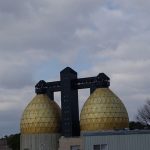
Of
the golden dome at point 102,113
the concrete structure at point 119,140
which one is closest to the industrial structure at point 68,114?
the golden dome at point 102,113

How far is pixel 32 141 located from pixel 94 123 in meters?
9.86

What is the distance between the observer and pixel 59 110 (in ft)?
244

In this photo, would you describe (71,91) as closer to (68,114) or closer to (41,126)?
(68,114)

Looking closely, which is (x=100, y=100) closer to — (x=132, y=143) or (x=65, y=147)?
(x=65, y=147)

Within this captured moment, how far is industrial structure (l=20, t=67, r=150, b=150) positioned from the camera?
68812 millimetres

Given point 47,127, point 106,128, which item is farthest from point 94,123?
point 47,127

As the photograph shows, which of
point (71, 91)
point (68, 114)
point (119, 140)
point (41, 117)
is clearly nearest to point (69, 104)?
point (68, 114)

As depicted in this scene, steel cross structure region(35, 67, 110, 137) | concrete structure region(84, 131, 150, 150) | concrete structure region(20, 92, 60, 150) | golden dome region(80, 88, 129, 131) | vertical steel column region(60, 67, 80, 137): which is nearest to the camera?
concrete structure region(84, 131, 150, 150)

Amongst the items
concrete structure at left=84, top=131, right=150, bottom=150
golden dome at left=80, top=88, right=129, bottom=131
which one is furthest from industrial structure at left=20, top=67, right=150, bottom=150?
concrete structure at left=84, top=131, right=150, bottom=150

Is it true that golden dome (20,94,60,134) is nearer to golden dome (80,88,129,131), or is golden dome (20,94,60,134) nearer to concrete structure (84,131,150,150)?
golden dome (80,88,129,131)

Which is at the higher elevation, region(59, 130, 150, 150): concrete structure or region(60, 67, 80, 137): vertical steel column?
region(60, 67, 80, 137): vertical steel column

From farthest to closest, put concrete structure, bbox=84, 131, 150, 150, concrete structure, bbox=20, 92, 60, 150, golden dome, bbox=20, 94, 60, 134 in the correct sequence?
golden dome, bbox=20, 94, 60, 134, concrete structure, bbox=20, 92, 60, 150, concrete structure, bbox=84, 131, 150, 150

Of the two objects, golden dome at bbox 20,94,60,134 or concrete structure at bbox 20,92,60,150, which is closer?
concrete structure at bbox 20,92,60,150

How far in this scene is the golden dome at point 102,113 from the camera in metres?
68.6
